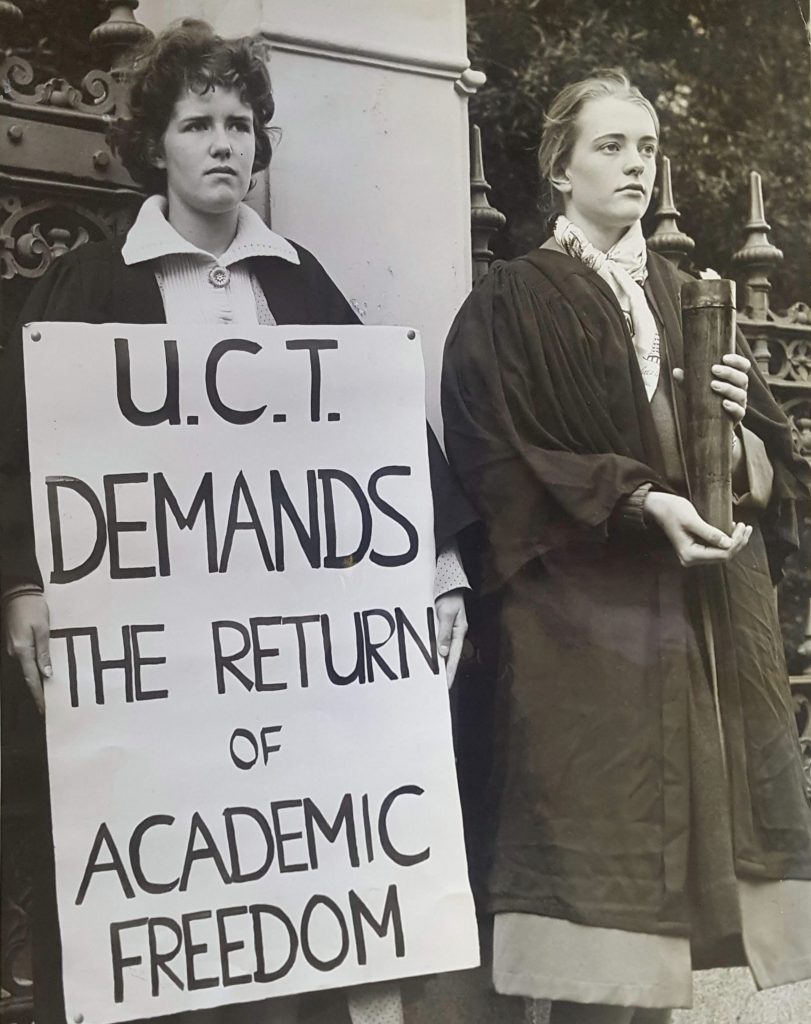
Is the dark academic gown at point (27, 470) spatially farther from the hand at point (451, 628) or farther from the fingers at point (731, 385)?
the fingers at point (731, 385)

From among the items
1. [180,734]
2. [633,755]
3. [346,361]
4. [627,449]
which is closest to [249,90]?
[346,361]

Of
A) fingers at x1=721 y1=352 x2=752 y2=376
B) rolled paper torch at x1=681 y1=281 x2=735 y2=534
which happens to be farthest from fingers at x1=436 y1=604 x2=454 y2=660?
fingers at x1=721 y1=352 x2=752 y2=376

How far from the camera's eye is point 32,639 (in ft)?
7.78

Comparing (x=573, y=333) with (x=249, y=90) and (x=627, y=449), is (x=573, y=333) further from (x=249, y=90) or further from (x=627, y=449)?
(x=249, y=90)

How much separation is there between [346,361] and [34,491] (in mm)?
Result: 602

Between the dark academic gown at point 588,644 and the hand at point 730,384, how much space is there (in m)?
0.09

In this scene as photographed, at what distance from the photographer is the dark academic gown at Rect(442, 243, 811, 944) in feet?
8.44

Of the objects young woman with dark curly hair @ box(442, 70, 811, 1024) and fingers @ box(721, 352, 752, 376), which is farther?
fingers @ box(721, 352, 752, 376)

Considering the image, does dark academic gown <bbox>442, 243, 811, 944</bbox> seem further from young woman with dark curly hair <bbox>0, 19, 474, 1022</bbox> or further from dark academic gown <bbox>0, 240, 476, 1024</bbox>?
dark academic gown <bbox>0, 240, 476, 1024</bbox>

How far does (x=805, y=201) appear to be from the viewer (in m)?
3.02

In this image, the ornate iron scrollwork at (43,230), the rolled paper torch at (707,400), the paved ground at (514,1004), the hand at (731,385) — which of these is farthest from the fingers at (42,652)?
the hand at (731,385)

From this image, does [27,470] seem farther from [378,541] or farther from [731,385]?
[731,385]

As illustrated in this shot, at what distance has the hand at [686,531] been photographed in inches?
103

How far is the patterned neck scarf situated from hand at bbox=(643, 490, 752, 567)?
218 mm
